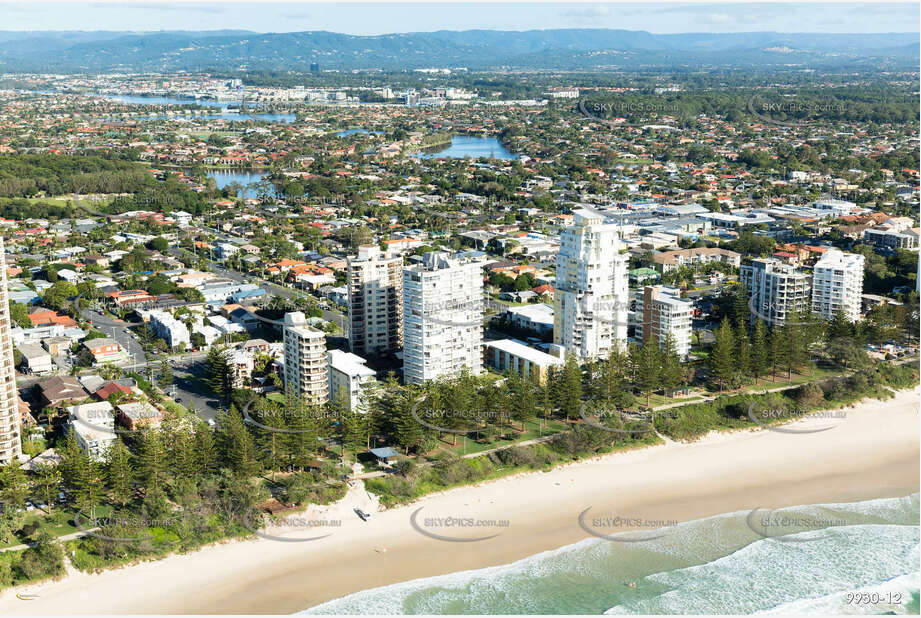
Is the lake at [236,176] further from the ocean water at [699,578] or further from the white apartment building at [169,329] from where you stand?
the ocean water at [699,578]

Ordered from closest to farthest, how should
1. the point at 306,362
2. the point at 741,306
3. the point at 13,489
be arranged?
1. the point at 13,489
2. the point at 306,362
3. the point at 741,306

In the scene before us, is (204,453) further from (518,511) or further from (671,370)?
(671,370)

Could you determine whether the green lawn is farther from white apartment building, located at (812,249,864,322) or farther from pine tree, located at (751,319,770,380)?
white apartment building, located at (812,249,864,322)

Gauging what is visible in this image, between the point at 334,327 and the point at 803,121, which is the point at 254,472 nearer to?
the point at 334,327

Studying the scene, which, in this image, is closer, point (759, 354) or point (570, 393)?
point (570, 393)

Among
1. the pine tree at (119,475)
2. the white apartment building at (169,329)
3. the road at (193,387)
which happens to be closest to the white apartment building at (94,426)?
the pine tree at (119,475)

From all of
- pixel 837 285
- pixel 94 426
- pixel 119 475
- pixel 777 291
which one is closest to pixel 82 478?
pixel 119 475

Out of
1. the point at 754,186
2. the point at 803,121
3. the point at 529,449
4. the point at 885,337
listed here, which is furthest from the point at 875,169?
the point at 529,449

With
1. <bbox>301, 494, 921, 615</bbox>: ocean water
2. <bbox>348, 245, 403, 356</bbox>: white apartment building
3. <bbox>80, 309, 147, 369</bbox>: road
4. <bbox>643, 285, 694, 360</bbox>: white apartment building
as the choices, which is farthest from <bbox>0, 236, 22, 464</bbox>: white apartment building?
<bbox>643, 285, 694, 360</bbox>: white apartment building
